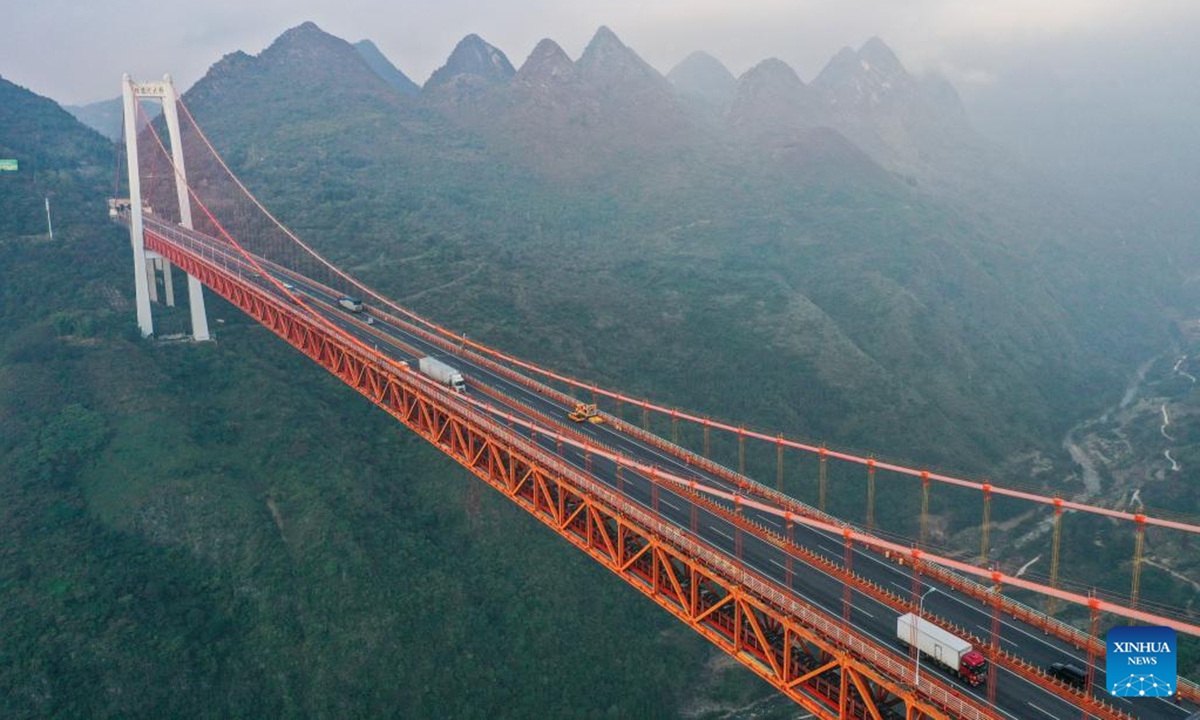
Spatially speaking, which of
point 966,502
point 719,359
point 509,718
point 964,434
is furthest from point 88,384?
point 964,434

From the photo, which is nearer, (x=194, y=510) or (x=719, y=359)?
(x=194, y=510)

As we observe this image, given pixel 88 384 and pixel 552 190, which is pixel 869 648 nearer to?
pixel 88 384

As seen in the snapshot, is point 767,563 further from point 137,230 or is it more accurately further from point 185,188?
point 185,188

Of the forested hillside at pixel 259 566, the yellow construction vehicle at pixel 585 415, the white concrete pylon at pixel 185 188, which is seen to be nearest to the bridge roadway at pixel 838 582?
the yellow construction vehicle at pixel 585 415

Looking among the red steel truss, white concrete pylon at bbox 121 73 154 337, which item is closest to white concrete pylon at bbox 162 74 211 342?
white concrete pylon at bbox 121 73 154 337

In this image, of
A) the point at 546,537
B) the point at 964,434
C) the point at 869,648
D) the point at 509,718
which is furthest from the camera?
the point at 964,434

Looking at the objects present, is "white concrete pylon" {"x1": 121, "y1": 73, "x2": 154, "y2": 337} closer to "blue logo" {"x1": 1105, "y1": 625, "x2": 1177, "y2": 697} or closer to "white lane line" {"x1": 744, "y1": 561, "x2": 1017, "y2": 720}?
"white lane line" {"x1": 744, "y1": 561, "x2": 1017, "y2": 720}

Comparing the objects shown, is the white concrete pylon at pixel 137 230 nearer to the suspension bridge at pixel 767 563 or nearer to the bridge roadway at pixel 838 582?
the suspension bridge at pixel 767 563
